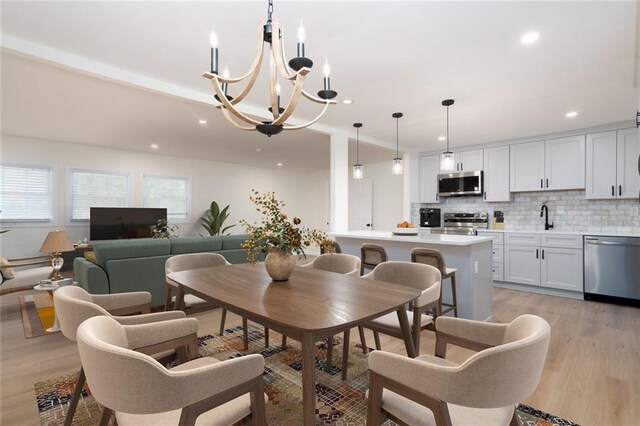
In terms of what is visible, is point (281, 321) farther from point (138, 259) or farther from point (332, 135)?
point (332, 135)

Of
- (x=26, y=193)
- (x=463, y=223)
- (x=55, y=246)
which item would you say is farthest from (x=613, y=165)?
(x=26, y=193)

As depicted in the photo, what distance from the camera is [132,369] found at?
3.08 ft

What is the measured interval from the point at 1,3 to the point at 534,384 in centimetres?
339

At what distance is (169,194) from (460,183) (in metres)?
6.17

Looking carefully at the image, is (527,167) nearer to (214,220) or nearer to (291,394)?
(291,394)

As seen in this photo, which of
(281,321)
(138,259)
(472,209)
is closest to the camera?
(281,321)

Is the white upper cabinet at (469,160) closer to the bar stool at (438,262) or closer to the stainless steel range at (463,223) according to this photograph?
the stainless steel range at (463,223)

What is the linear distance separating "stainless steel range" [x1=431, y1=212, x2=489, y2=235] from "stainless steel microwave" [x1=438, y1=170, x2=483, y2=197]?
46 cm

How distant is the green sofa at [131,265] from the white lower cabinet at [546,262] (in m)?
4.66

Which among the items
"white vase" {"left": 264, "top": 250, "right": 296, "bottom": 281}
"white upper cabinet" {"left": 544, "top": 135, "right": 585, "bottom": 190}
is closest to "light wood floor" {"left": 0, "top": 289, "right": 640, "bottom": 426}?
"white vase" {"left": 264, "top": 250, "right": 296, "bottom": 281}

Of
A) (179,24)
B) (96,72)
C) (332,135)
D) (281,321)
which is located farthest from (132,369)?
(332,135)

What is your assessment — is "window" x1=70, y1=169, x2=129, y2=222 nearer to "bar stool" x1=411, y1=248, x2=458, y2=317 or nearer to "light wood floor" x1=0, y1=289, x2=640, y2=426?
"light wood floor" x1=0, y1=289, x2=640, y2=426

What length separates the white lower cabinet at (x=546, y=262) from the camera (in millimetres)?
4461

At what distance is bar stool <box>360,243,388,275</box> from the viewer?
3375mm
